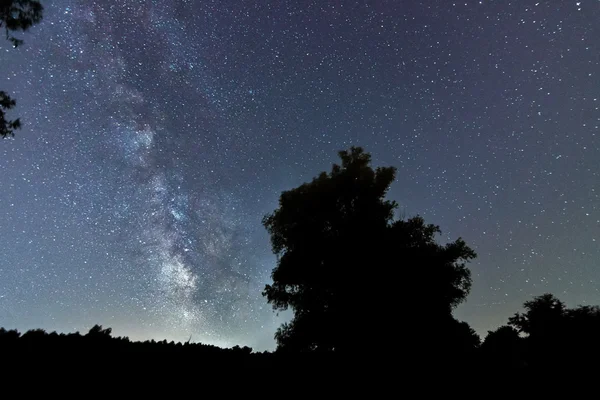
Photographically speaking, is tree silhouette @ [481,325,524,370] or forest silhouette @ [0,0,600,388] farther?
tree silhouette @ [481,325,524,370]

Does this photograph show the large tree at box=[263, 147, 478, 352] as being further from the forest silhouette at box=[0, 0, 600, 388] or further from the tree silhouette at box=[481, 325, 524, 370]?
the tree silhouette at box=[481, 325, 524, 370]

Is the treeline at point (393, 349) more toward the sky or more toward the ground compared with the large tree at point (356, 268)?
more toward the ground

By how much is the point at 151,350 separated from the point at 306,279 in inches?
523

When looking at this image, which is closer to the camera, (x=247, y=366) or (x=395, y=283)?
→ (x=247, y=366)

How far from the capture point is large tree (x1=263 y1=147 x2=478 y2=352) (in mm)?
17703

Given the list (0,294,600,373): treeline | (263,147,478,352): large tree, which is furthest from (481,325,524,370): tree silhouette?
(263,147,478,352): large tree

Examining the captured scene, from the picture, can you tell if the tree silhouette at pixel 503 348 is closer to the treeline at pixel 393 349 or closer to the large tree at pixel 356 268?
the treeline at pixel 393 349

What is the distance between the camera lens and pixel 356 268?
1872 centimetres

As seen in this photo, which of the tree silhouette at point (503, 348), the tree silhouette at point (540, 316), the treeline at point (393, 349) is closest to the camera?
the treeline at point (393, 349)

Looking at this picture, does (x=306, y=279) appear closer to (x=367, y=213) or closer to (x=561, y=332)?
(x=367, y=213)

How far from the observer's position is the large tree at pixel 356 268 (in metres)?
17.7

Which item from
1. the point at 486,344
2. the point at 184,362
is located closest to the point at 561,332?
the point at 486,344

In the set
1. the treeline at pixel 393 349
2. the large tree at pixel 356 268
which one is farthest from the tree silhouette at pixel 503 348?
the large tree at pixel 356 268

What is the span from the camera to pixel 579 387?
9.33m
